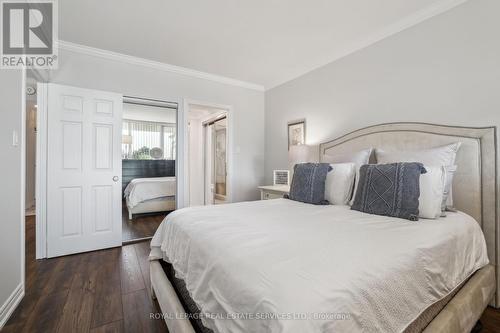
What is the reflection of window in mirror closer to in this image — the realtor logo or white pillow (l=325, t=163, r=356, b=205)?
the realtor logo

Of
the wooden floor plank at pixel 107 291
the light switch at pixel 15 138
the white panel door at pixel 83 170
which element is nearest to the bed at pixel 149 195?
the white panel door at pixel 83 170

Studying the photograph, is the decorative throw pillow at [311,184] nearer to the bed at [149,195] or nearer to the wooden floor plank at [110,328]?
the wooden floor plank at [110,328]

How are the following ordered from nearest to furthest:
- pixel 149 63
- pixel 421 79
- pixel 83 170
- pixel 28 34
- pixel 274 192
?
pixel 28 34 < pixel 421 79 < pixel 83 170 < pixel 274 192 < pixel 149 63

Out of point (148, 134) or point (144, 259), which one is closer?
point (144, 259)

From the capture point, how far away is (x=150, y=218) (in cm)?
438

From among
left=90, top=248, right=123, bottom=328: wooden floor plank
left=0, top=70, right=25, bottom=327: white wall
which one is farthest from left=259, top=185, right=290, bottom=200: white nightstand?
left=0, top=70, right=25, bottom=327: white wall

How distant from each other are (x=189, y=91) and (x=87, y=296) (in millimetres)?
2844

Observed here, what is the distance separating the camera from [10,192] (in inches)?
64.1

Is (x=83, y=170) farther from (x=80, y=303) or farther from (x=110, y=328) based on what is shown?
(x=110, y=328)

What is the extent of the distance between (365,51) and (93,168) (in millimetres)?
3616

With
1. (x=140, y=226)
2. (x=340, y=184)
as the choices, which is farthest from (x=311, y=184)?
(x=140, y=226)

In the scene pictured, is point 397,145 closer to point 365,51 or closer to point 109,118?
point 365,51

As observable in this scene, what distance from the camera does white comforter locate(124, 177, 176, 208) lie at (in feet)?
13.9

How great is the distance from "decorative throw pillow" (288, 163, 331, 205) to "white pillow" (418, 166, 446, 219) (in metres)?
0.73
